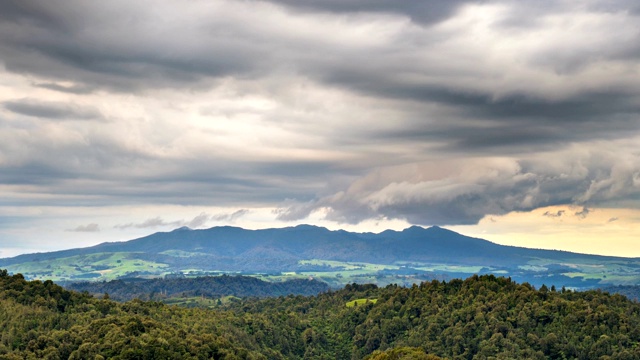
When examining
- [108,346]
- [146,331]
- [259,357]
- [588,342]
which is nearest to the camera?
[108,346]

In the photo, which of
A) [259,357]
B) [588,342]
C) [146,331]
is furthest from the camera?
[588,342]

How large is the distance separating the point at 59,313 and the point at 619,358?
14821 centimetres

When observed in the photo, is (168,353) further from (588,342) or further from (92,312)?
(588,342)

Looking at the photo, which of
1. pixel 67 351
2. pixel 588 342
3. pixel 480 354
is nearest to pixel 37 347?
pixel 67 351

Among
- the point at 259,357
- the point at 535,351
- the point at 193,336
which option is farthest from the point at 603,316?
the point at 193,336

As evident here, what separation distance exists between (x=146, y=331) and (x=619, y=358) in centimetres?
12119

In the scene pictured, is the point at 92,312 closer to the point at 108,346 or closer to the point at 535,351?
the point at 108,346

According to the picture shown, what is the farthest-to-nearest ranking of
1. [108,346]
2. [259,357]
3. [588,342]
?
[588,342]
[259,357]
[108,346]

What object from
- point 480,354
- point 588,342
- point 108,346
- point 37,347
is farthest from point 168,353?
point 588,342

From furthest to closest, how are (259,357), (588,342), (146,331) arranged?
(588,342), (259,357), (146,331)

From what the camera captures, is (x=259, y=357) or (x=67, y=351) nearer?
(x=67, y=351)

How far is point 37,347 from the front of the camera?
477ft

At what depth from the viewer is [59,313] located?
7200 inches

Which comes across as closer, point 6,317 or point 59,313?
point 6,317
